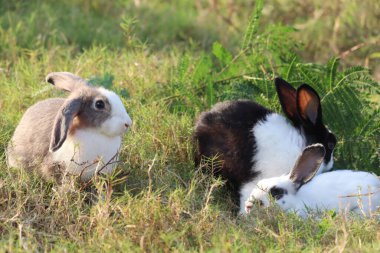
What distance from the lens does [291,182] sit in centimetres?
412

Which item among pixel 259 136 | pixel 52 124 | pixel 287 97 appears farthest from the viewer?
pixel 287 97

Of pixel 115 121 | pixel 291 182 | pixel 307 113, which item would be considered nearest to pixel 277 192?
pixel 291 182

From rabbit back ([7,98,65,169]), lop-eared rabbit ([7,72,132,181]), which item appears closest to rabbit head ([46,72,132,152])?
lop-eared rabbit ([7,72,132,181])

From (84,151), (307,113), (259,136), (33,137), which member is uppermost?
(307,113)

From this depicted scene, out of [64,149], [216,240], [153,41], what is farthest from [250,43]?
[216,240]

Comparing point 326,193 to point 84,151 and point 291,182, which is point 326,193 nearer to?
point 291,182

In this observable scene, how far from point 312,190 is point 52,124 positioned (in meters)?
1.40

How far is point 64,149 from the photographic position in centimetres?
386

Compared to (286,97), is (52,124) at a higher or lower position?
lower

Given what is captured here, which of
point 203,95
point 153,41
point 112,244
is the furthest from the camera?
point 153,41

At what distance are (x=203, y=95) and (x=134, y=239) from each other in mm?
1843

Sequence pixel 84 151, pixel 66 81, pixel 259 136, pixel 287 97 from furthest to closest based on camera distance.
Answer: pixel 287 97, pixel 259 136, pixel 66 81, pixel 84 151

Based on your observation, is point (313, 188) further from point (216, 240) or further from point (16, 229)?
point (16, 229)

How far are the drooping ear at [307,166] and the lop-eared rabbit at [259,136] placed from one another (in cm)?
20
